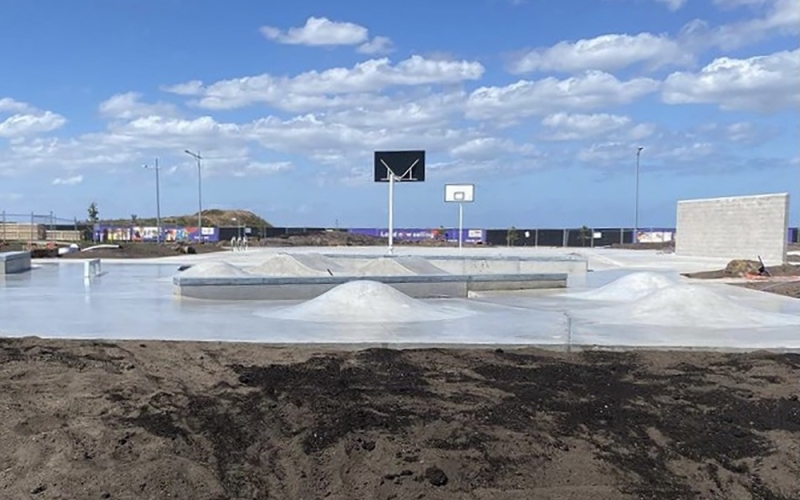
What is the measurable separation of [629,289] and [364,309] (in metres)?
6.27

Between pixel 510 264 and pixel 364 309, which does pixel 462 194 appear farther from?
pixel 364 309

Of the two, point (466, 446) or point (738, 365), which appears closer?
point (466, 446)

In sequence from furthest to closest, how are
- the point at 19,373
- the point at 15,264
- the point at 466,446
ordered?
the point at 15,264, the point at 19,373, the point at 466,446

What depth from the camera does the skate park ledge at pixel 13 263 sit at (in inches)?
686

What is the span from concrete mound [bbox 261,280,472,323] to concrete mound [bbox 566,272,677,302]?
3.90 m

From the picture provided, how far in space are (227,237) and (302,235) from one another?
23.3 feet

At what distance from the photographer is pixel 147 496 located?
12.6ft

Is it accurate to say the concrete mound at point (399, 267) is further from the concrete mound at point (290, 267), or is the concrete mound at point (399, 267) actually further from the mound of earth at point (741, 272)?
the mound of earth at point (741, 272)

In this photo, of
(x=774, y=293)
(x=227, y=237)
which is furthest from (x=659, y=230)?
(x=774, y=293)

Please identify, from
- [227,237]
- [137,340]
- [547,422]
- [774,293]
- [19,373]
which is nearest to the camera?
[547,422]

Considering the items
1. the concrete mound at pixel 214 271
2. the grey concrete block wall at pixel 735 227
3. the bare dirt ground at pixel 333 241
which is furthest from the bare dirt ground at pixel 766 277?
the bare dirt ground at pixel 333 241

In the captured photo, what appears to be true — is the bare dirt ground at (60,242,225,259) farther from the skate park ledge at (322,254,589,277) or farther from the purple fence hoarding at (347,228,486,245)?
the purple fence hoarding at (347,228,486,245)

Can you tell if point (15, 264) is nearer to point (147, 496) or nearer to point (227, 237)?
point (147, 496)

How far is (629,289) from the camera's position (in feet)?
43.5
